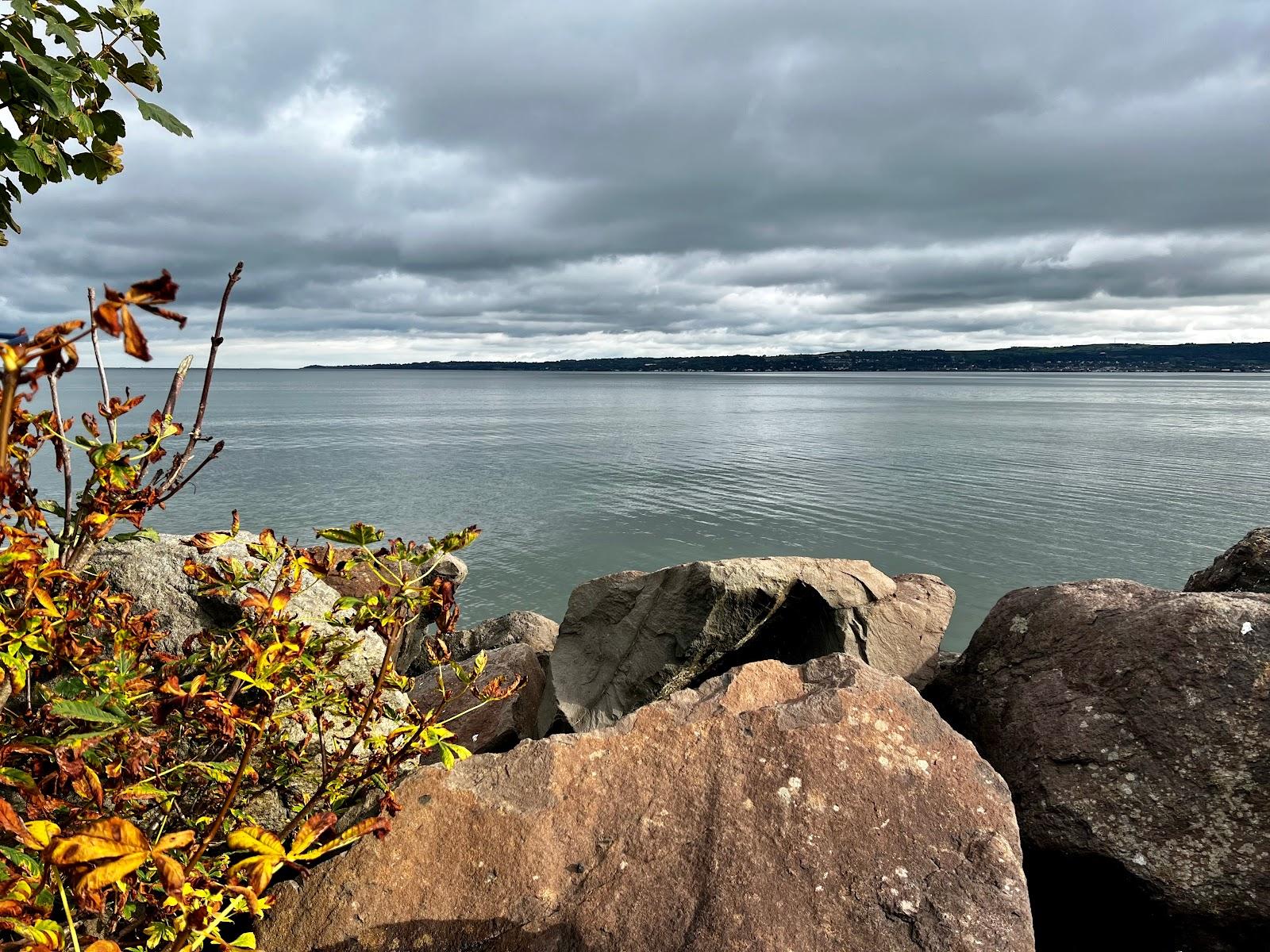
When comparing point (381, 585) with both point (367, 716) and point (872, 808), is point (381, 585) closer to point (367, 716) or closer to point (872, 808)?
point (367, 716)

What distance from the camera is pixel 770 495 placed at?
3108 cm

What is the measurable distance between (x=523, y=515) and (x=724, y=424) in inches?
1872

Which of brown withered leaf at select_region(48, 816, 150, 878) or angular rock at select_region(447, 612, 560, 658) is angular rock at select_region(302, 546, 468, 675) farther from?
brown withered leaf at select_region(48, 816, 150, 878)

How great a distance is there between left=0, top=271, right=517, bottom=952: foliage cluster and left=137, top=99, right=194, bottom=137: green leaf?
0.94 m

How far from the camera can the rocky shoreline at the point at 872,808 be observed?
3.43 meters

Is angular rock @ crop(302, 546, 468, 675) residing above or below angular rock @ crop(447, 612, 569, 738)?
above

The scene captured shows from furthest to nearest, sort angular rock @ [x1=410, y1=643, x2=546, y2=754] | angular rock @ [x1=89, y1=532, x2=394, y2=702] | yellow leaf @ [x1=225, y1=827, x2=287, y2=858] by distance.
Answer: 1. angular rock @ [x1=410, y1=643, x2=546, y2=754]
2. angular rock @ [x1=89, y1=532, x2=394, y2=702]
3. yellow leaf @ [x1=225, y1=827, x2=287, y2=858]

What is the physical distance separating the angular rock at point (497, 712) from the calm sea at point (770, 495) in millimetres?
8648

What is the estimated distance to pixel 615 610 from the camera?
359 inches

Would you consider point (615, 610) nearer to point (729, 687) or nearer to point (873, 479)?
point (729, 687)

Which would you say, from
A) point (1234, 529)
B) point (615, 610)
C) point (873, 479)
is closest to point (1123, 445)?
point (873, 479)

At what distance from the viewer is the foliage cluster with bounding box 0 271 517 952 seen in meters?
1.92

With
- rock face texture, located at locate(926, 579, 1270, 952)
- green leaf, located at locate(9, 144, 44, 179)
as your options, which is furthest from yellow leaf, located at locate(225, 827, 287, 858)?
rock face texture, located at locate(926, 579, 1270, 952)

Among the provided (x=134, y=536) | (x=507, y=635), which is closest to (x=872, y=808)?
(x=134, y=536)
